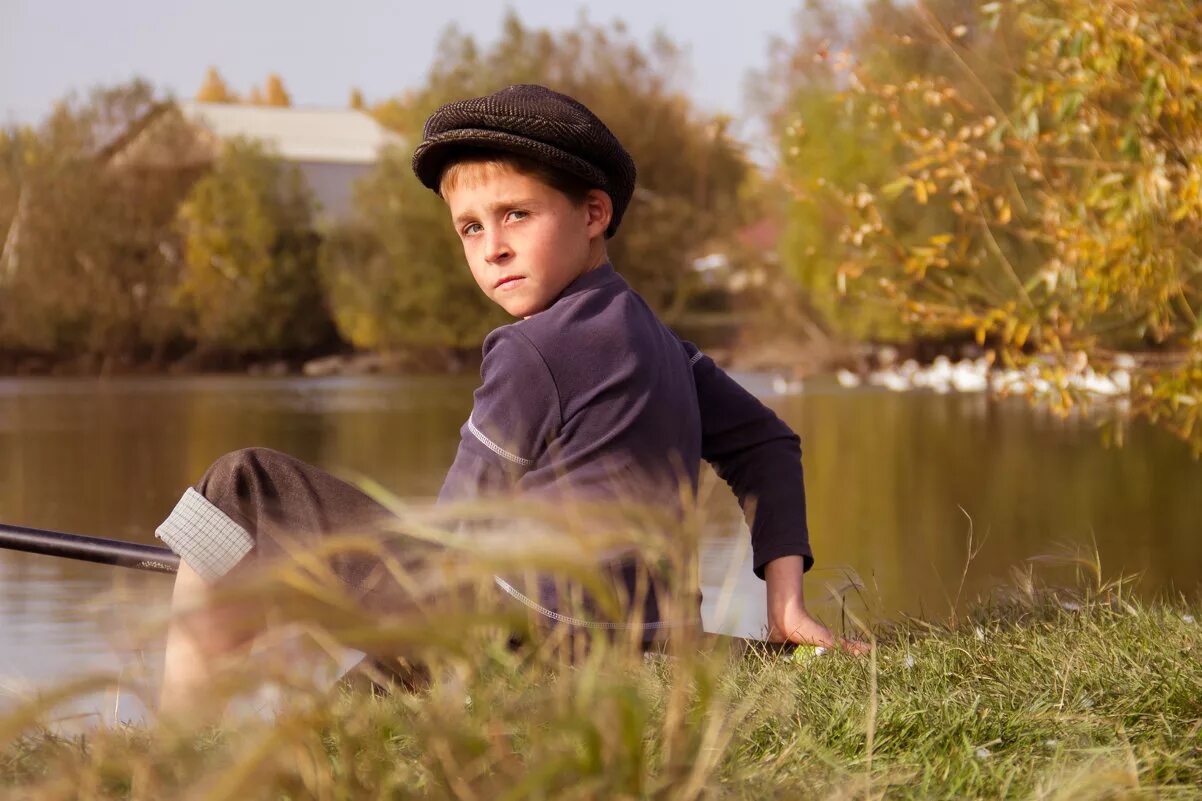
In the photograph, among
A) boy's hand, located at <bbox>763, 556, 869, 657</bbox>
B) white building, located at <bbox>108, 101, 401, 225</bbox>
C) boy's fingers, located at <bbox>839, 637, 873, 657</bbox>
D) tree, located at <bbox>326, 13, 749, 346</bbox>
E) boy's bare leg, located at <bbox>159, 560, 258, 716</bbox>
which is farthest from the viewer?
white building, located at <bbox>108, 101, 401, 225</bbox>

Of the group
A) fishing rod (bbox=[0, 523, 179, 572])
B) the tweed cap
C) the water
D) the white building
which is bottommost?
the water

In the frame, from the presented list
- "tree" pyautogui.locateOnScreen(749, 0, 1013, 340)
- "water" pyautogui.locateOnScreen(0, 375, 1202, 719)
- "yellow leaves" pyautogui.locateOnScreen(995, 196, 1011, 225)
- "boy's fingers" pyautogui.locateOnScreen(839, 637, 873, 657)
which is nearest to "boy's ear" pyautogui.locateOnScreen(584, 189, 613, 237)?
"water" pyautogui.locateOnScreen(0, 375, 1202, 719)

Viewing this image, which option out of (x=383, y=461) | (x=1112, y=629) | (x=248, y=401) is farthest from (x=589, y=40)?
(x=1112, y=629)

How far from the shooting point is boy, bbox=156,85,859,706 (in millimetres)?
2324

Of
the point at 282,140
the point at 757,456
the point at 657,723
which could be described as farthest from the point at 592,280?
the point at 282,140

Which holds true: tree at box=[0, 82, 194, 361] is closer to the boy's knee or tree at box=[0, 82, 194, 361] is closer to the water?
the water

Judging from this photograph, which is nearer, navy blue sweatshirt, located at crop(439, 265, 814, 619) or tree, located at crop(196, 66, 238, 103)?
navy blue sweatshirt, located at crop(439, 265, 814, 619)

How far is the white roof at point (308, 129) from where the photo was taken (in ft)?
141

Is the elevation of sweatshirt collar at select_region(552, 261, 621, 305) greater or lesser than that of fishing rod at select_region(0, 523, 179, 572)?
greater

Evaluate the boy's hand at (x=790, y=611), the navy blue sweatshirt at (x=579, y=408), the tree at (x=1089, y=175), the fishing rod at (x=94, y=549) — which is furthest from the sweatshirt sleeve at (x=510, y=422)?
the tree at (x=1089, y=175)

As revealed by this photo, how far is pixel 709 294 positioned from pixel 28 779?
3521 cm

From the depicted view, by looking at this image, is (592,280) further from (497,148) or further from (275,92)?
(275,92)

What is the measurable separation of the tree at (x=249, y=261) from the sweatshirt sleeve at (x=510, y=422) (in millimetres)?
29140

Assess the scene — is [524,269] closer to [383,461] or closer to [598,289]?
[598,289]
